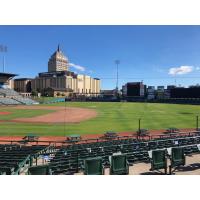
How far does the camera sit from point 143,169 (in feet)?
42.2

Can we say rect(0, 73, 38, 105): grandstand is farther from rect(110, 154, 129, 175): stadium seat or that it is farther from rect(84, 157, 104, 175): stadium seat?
rect(84, 157, 104, 175): stadium seat

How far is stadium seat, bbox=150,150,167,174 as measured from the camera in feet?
38.2

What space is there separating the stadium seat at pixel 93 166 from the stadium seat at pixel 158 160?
2.21m

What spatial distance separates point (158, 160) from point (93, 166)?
109 inches

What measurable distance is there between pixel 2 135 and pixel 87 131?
877 cm

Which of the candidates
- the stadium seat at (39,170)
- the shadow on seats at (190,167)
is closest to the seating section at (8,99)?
the shadow on seats at (190,167)

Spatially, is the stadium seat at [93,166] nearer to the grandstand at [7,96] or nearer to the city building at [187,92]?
the grandstand at [7,96]

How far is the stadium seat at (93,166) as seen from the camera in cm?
1056

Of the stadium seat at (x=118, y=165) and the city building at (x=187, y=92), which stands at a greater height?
the city building at (x=187, y=92)

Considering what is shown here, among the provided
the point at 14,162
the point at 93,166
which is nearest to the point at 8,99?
the point at 14,162
